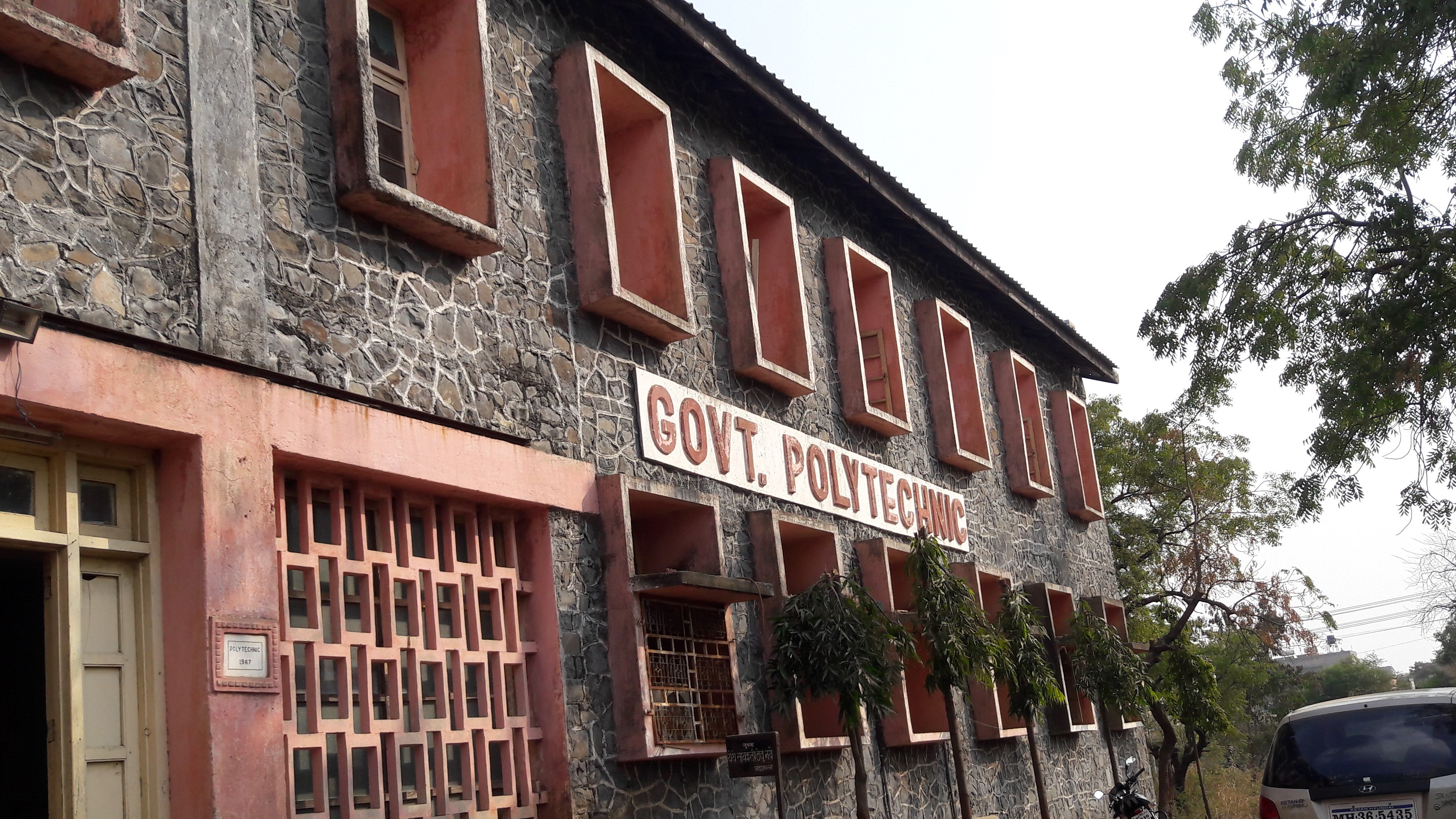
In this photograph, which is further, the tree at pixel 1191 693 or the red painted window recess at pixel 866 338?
the tree at pixel 1191 693

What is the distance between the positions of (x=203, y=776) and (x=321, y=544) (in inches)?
61.6

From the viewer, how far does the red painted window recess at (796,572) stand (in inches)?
436

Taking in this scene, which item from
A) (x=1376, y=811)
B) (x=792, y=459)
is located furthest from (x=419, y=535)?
(x=1376, y=811)

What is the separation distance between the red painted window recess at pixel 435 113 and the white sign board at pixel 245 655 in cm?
276

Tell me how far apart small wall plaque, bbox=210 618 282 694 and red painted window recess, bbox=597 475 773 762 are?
3021 mm

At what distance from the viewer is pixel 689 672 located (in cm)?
1011

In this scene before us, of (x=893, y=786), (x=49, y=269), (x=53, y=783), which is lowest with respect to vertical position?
(x=893, y=786)

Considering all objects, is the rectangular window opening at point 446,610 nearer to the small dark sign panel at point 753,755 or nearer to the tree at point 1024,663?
the small dark sign panel at point 753,755

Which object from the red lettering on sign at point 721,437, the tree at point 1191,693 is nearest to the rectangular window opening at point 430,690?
the red lettering on sign at point 721,437

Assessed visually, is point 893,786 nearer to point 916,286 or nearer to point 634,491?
point 634,491

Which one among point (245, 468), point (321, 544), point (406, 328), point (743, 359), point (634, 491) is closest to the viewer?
point (245, 468)

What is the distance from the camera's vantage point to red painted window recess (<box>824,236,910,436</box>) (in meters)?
13.9

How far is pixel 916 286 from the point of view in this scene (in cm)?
1694

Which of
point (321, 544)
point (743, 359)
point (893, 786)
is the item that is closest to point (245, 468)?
point (321, 544)
